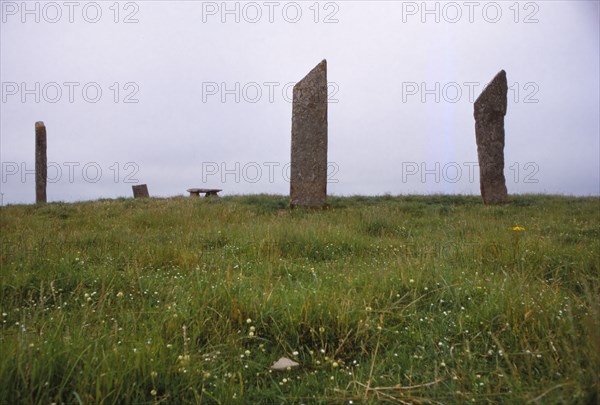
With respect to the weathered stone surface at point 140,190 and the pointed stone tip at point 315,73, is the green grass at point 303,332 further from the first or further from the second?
the weathered stone surface at point 140,190

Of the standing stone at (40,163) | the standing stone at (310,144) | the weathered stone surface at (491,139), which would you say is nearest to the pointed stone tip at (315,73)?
the standing stone at (310,144)

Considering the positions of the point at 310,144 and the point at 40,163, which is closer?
the point at 310,144

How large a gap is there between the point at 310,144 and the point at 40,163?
41.9 feet

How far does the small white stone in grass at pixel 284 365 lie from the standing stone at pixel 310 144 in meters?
9.70

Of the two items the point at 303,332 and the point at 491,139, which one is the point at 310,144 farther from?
the point at 303,332

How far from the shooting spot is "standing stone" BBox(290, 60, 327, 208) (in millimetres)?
12312

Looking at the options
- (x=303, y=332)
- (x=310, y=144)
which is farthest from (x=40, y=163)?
(x=303, y=332)

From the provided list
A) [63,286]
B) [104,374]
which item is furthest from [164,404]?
[63,286]

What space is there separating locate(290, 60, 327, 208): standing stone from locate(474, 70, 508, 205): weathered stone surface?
558 centimetres

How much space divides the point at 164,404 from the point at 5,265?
3.12 metres

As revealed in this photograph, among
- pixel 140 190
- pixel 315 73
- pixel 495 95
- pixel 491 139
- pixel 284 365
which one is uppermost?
pixel 315 73

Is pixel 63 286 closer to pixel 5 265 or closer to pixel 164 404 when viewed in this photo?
pixel 5 265

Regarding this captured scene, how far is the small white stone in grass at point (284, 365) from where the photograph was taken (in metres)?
2.48

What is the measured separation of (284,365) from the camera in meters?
2.49
